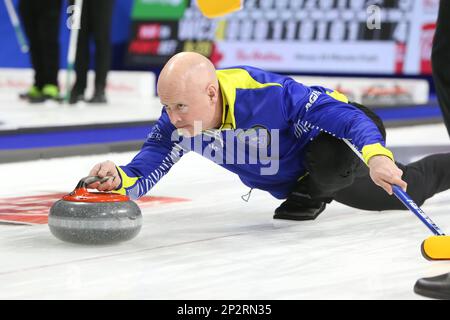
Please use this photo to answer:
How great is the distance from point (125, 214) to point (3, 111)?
4.35m

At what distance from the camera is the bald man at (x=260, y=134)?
2.31 metres

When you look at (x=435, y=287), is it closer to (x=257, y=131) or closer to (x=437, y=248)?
(x=437, y=248)

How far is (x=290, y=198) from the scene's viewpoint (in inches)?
108

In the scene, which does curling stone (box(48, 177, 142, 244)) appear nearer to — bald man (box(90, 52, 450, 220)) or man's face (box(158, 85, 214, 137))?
bald man (box(90, 52, 450, 220))

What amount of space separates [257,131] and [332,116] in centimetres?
23

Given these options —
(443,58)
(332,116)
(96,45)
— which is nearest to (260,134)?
(332,116)

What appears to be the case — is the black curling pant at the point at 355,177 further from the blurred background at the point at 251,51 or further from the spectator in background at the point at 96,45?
the spectator in background at the point at 96,45

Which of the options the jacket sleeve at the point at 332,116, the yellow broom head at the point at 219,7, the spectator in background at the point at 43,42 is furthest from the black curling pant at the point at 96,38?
the jacket sleeve at the point at 332,116

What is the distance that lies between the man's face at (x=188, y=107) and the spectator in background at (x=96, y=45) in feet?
14.3

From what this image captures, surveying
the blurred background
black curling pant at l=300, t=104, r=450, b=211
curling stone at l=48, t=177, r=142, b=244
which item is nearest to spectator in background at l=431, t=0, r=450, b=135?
black curling pant at l=300, t=104, r=450, b=211

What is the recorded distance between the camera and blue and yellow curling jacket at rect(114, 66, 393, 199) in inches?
95.3

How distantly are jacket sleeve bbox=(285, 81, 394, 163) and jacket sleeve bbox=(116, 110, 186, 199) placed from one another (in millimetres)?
351
